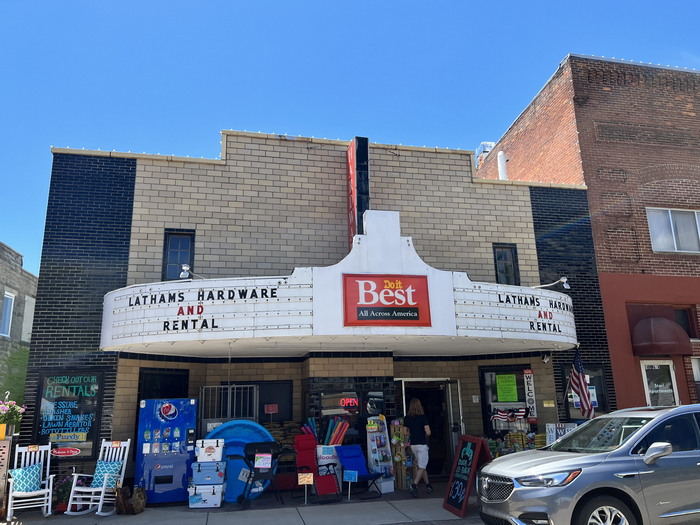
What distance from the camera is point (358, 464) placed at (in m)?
11.3

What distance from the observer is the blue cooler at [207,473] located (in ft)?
34.9

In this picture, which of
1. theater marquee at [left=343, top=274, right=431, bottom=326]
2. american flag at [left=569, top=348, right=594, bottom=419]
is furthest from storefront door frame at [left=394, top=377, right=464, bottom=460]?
theater marquee at [left=343, top=274, right=431, bottom=326]

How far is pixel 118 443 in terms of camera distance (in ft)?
35.7

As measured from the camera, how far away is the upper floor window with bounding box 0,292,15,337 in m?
19.7

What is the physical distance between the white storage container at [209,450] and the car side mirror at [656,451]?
23.4 feet

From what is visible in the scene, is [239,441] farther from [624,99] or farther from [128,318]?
[624,99]

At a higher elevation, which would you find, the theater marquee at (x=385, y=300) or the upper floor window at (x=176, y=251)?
the upper floor window at (x=176, y=251)

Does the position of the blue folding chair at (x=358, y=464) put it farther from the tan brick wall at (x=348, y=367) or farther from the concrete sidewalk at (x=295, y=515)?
the tan brick wall at (x=348, y=367)

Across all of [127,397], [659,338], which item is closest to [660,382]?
[659,338]

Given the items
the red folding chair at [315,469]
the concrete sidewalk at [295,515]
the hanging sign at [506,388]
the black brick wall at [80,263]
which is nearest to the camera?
the concrete sidewalk at [295,515]

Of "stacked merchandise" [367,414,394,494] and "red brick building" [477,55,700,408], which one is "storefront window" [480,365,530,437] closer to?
"red brick building" [477,55,700,408]

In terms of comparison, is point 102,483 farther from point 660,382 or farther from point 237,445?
point 660,382

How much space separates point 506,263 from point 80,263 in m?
10.0

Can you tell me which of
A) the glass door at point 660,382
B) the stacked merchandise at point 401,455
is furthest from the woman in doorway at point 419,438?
the glass door at point 660,382
